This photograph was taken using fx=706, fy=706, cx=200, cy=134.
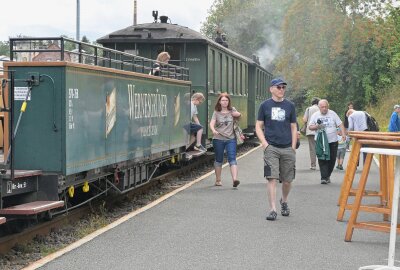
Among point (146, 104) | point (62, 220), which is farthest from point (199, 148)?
point (62, 220)

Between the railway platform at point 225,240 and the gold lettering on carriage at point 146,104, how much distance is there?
1.40 m

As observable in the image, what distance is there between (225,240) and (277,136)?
205cm

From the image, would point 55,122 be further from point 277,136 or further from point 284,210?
point 284,210

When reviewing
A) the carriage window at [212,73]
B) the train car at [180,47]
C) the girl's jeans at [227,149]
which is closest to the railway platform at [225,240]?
the girl's jeans at [227,149]

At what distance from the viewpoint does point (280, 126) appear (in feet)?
30.2

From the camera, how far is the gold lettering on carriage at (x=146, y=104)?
10367 millimetres

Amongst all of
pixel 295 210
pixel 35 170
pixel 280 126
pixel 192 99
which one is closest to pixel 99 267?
pixel 35 170

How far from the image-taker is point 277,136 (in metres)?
9.21

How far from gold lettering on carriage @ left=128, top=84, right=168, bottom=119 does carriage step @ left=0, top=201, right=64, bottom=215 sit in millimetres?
3015

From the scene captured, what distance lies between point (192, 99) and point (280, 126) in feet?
19.6

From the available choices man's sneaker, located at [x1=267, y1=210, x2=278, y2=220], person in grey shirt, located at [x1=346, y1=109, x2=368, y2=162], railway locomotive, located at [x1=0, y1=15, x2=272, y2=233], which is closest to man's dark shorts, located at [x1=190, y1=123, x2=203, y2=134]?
railway locomotive, located at [x1=0, y1=15, x2=272, y2=233]

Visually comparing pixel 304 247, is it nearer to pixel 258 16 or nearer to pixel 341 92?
pixel 341 92

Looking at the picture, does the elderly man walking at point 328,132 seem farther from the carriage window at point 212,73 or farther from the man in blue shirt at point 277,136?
the man in blue shirt at point 277,136

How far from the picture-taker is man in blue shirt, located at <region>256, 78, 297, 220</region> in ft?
30.0
